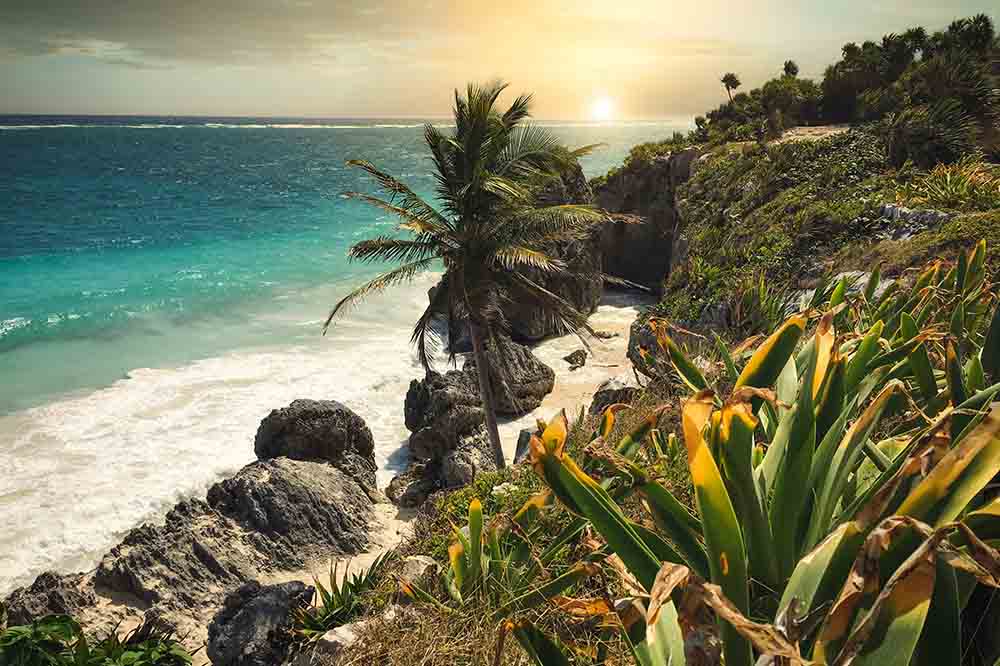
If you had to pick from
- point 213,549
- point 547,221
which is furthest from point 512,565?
point 547,221

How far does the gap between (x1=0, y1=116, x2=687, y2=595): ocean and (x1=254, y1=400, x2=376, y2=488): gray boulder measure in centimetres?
168

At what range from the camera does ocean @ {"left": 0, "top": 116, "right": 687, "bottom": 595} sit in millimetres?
13914

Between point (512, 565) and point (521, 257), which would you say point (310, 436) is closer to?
point (521, 257)

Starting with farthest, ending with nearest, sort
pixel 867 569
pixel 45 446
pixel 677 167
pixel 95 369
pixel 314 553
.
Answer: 1. pixel 677 167
2. pixel 95 369
3. pixel 45 446
4. pixel 314 553
5. pixel 867 569

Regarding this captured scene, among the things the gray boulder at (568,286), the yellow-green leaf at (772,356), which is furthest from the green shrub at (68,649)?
the gray boulder at (568,286)

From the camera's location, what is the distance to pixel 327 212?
204 feet

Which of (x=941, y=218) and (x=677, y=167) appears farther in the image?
(x=677, y=167)

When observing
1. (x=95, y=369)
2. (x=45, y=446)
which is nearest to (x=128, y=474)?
(x=45, y=446)

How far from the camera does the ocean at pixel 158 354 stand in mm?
13914

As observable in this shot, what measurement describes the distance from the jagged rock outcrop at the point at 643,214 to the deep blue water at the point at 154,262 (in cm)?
945

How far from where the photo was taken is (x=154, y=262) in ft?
136

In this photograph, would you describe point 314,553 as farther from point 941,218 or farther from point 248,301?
point 248,301

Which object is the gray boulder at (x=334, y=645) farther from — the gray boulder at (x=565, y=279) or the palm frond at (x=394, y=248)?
the gray boulder at (x=565, y=279)

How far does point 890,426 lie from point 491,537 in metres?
2.93
